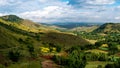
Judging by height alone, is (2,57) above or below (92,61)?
above

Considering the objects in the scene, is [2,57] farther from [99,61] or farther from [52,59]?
[99,61]

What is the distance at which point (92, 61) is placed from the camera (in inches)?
7707

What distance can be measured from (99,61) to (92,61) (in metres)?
5.49

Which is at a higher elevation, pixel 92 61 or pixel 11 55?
pixel 11 55

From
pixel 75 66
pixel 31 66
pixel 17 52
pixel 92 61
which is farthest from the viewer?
pixel 92 61

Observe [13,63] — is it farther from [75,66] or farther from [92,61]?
[92,61]

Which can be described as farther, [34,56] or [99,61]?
[99,61]

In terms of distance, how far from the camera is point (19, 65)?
145m

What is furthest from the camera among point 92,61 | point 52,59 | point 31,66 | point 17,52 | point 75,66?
point 92,61

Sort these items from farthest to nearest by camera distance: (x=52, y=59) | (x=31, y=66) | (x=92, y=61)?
1. (x=92, y=61)
2. (x=52, y=59)
3. (x=31, y=66)

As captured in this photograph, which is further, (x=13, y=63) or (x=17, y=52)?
(x=17, y=52)

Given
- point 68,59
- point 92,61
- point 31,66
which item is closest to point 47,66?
point 31,66

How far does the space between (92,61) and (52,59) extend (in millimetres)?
33182

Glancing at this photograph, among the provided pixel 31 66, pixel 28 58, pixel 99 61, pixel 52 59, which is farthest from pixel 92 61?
pixel 31 66
